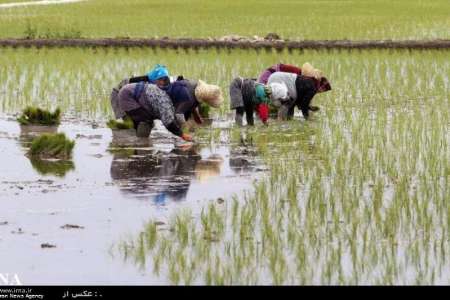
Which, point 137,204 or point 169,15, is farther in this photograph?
point 169,15

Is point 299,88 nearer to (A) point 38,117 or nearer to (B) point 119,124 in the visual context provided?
(B) point 119,124

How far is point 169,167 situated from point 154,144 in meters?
1.41

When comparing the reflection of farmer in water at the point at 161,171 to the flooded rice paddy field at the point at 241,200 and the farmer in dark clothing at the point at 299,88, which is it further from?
the farmer in dark clothing at the point at 299,88

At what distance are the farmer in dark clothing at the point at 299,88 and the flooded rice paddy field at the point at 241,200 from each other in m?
0.18

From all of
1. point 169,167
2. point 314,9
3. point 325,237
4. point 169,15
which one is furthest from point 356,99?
point 314,9

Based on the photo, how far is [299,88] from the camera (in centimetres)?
1174

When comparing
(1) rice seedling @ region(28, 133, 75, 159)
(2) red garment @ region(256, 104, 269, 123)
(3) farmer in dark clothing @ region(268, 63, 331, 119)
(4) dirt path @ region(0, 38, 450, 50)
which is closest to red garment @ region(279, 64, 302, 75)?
(3) farmer in dark clothing @ region(268, 63, 331, 119)

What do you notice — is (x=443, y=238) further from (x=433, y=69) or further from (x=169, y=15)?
(x=169, y=15)

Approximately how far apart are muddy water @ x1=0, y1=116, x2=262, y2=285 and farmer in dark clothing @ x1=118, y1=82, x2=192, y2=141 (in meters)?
0.22

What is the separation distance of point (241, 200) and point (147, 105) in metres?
3.05

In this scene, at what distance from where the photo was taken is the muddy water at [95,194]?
566 centimetres

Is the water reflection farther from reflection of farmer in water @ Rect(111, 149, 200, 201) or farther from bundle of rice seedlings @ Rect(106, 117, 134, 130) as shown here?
bundle of rice seedlings @ Rect(106, 117, 134, 130)

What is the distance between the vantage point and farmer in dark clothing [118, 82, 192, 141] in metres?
10.0

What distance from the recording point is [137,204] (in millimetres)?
7277
